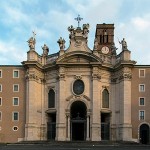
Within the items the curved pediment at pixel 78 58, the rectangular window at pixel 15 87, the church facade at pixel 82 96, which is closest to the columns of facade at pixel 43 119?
the church facade at pixel 82 96

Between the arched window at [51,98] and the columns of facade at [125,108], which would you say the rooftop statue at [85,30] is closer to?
the columns of facade at [125,108]

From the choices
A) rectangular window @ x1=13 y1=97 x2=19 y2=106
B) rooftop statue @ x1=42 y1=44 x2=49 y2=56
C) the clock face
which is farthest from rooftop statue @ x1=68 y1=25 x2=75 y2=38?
the clock face

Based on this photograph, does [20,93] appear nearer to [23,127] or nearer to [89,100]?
[23,127]

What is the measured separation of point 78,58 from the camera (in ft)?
251

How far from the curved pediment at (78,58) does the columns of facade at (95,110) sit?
170 cm

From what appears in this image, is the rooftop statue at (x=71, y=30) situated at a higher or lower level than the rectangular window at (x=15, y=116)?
higher

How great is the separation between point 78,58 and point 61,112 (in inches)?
399

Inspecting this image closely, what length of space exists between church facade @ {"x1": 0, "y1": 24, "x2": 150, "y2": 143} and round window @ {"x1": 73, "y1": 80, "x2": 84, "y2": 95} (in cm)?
18

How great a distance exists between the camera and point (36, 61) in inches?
2990

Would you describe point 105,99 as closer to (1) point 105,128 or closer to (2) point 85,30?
(1) point 105,128

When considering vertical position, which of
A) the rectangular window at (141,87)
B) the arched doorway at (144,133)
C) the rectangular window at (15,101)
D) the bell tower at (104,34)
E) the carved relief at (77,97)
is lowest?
the arched doorway at (144,133)

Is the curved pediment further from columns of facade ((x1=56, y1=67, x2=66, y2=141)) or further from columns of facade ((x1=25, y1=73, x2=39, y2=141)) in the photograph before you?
columns of facade ((x1=25, y1=73, x2=39, y2=141))

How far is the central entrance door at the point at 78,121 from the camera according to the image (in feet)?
249

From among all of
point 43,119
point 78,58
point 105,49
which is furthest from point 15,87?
point 105,49
